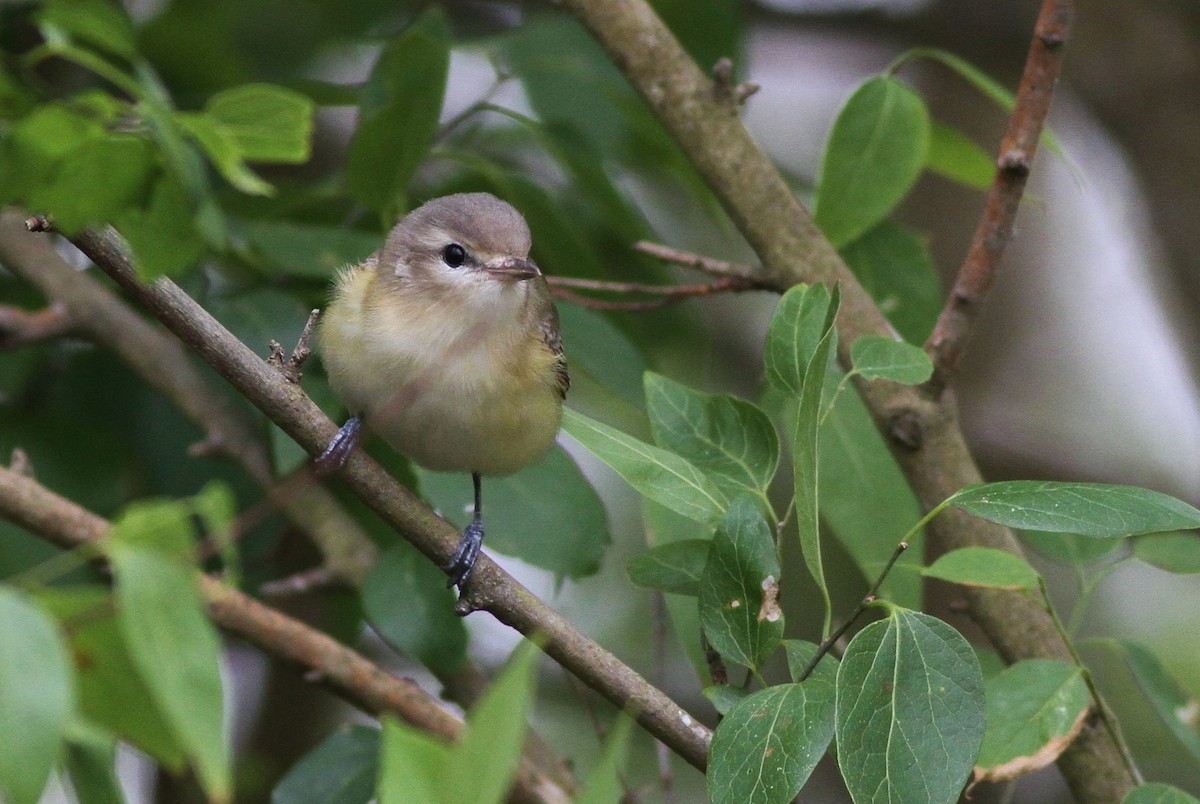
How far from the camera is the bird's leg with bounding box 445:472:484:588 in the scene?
2.18 metres

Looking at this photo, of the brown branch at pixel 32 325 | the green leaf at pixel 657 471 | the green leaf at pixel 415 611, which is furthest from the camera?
the brown branch at pixel 32 325

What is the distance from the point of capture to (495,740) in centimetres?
106

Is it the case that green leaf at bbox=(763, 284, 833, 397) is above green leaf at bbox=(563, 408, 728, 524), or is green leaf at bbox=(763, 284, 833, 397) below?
above

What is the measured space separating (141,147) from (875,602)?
4.10 feet

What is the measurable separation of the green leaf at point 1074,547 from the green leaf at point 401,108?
167 centimetres

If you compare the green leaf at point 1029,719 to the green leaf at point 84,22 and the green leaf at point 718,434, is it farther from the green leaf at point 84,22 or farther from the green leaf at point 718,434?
the green leaf at point 84,22

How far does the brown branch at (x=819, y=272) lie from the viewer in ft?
8.63

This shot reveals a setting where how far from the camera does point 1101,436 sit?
614 cm

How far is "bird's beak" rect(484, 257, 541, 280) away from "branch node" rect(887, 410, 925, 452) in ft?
2.86

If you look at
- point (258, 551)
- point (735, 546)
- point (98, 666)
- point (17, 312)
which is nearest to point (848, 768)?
point (735, 546)

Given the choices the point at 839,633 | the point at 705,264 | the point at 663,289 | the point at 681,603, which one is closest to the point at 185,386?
the point at 663,289

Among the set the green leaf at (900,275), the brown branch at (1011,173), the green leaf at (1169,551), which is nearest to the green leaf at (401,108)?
the green leaf at (900,275)

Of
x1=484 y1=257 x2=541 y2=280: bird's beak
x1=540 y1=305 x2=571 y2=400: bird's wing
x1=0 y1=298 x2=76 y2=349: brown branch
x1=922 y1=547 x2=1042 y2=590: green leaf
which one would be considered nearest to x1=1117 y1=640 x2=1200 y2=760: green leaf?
x1=922 y1=547 x2=1042 y2=590: green leaf

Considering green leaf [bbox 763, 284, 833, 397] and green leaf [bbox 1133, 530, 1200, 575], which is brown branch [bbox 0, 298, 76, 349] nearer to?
green leaf [bbox 763, 284, 833, 397]
